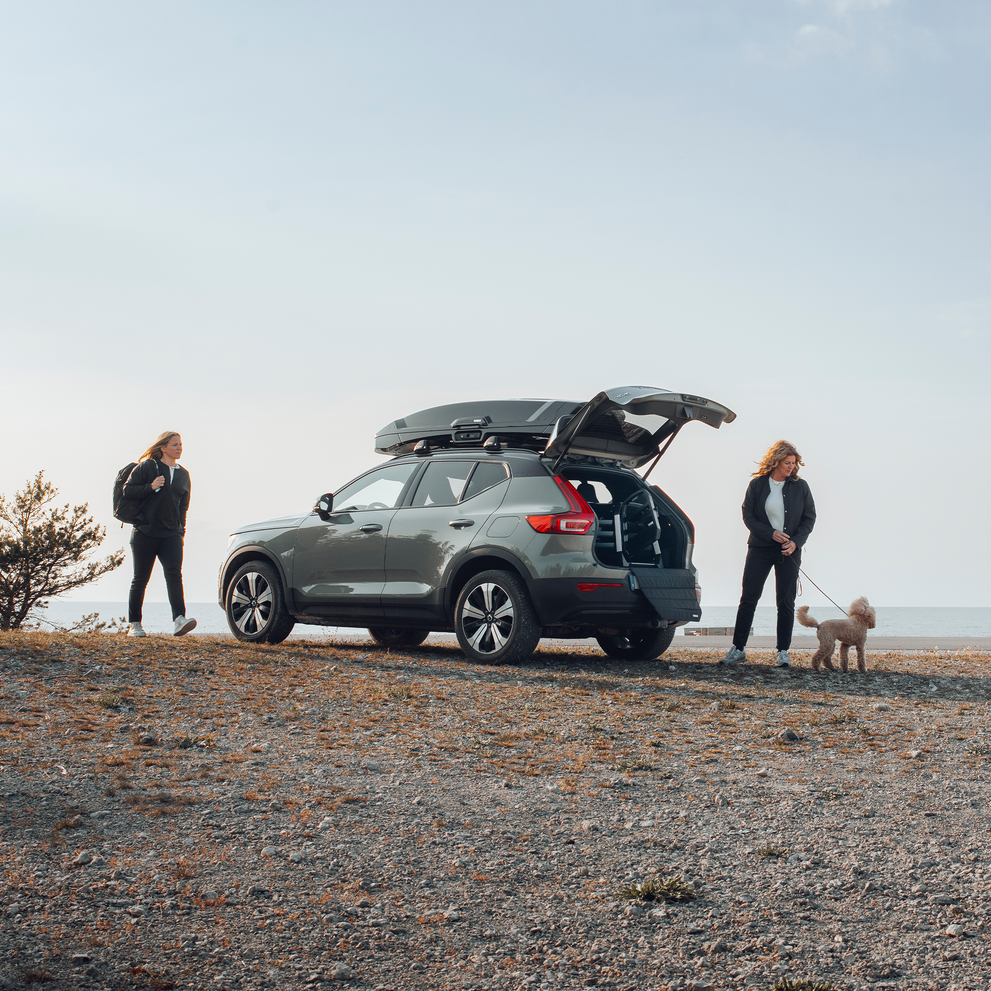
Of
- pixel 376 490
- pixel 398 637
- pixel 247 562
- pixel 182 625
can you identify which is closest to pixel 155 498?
pixel 247 562

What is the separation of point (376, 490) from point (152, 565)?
2429 millimetres

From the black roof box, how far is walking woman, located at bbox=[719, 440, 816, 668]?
199 centimetres

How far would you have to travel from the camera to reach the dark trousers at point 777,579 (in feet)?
29.3

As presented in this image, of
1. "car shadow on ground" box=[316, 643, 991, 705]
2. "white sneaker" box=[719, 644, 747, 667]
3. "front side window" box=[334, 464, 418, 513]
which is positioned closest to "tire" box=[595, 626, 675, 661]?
"car shadow on ground" box=[316, 643, 991, 705]

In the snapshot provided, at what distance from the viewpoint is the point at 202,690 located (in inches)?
268

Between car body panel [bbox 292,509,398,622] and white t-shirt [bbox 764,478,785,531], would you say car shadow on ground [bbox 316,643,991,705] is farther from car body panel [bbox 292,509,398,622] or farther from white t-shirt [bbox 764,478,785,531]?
white t-shirt [bbox 764,478,785,531]

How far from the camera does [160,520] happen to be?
9422 mm

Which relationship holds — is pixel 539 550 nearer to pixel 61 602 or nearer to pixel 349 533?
pixel 349 533

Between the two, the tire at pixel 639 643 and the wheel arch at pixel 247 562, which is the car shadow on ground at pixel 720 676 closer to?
the tire at pixel 639 643

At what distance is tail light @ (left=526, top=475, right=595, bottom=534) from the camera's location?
792 centimetres

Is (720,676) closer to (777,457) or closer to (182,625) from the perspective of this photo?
(777,457)

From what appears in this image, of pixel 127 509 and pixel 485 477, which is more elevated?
pixel 485 477

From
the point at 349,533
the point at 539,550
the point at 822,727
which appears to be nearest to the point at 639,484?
the point at 539,550

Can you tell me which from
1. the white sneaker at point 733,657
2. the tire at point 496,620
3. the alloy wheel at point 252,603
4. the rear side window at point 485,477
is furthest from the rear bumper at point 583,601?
the alloy wheel at point 252,603
